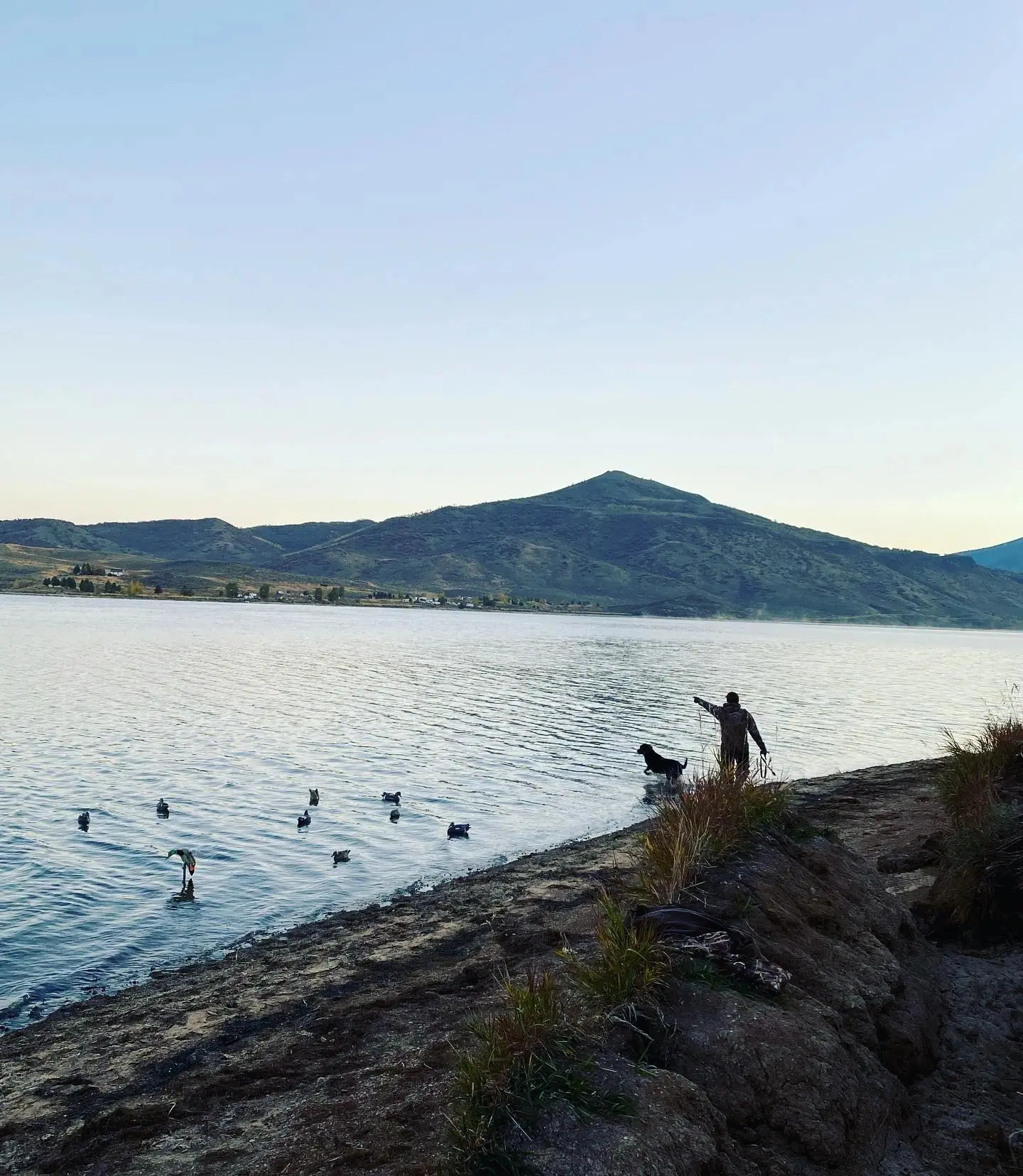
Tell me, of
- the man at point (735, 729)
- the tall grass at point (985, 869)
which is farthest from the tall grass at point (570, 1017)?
the man at point (735, 729)

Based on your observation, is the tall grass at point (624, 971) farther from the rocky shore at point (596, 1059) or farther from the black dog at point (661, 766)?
the black dog at point (661, 766)

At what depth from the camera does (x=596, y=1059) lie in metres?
6.61

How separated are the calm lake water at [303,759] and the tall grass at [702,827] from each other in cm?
377

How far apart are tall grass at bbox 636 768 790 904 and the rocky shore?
0.93 feet

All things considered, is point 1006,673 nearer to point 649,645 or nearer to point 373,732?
point 649,645

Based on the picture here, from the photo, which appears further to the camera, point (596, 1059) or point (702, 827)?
point (702, 827)

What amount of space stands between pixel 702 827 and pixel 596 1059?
3501 millimetres

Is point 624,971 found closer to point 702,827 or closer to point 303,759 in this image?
point 702,827

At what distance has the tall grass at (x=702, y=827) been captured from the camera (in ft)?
29.2

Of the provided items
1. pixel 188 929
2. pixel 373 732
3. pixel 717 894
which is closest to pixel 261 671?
pixel 373 732

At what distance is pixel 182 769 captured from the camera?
29.2 m

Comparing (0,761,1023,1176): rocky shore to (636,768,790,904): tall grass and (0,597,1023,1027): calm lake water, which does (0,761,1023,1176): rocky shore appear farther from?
(0,597,1023,1027): calm lake water

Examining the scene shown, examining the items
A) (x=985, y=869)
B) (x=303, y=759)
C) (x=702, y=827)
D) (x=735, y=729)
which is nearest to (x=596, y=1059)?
(x=702, y=827)

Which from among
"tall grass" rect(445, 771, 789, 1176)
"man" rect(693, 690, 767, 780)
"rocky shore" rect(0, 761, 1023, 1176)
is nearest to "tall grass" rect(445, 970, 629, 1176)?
"tall grass" rect(445, 771, 789, 1176)
